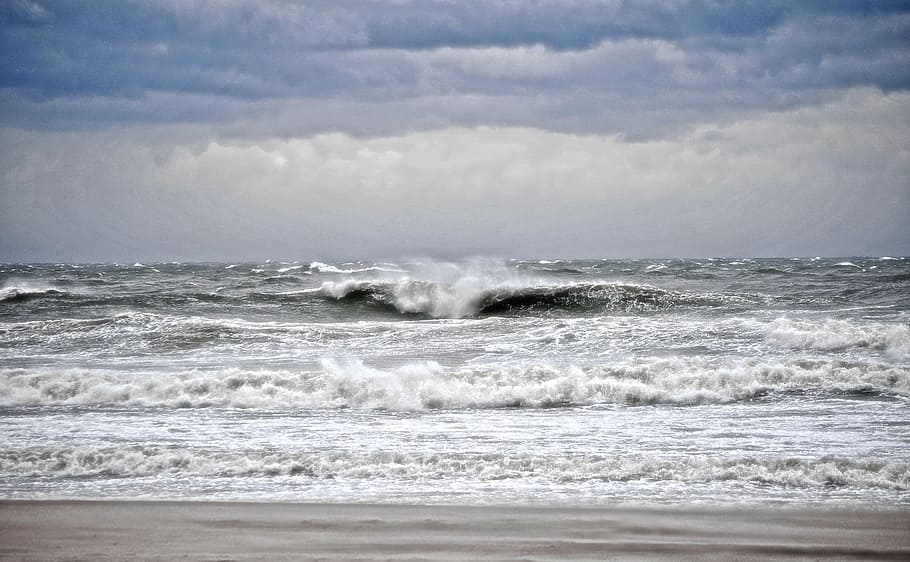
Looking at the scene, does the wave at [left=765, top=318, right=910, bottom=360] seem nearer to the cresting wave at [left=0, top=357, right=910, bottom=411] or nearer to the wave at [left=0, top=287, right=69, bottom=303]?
the cresting wave at [left=0, top=357, right=910, bottom=411]

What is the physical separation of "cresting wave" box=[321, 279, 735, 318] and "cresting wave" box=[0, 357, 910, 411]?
10.7 metres

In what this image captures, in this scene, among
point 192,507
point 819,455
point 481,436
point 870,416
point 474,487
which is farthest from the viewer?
point 870,416

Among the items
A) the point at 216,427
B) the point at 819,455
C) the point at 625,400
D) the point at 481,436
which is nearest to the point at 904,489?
the point at 819,455

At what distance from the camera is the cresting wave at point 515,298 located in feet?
76.8

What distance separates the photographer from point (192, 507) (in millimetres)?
Result: 6152

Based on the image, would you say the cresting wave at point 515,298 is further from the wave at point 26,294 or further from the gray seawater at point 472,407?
the wave at point 26,294

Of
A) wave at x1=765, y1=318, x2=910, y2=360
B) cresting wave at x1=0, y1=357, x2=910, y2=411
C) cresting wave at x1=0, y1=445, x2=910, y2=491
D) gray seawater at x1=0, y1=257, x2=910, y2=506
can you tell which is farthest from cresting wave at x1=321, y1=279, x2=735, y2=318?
cresting wave at x1=0, y1=445, x2=910, y2=491

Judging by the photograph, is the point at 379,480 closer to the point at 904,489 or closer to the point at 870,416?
the point at 904,489

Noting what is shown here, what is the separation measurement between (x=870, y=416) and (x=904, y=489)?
3179 millimetres

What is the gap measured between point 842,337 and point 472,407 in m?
8.23

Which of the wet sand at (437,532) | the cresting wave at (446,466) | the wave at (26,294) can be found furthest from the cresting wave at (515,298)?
the wet sand at (437,532)

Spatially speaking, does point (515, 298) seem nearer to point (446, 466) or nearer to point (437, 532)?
point (446, 466)

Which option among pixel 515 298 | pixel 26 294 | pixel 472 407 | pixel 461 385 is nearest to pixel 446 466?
pixel 472 407

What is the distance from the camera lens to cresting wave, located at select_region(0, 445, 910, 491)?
266 inches
